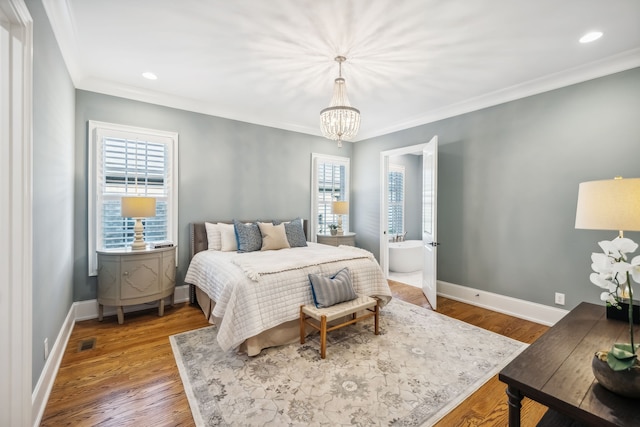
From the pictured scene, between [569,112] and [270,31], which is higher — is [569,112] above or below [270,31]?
below

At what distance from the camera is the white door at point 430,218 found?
3742mm

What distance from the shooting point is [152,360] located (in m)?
2.48

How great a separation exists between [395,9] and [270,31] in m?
1.00

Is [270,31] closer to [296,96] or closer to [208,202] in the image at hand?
[296,96]

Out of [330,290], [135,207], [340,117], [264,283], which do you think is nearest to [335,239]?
[330,290]

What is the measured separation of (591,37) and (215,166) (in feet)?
14.1

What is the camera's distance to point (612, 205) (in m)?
1.60

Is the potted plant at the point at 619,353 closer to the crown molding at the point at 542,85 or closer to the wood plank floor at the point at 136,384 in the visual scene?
the wood plank floor at the point at 136,384

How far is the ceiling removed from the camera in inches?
83.7

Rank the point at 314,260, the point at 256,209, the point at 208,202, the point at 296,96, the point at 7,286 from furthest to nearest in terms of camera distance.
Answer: the point at 256,209 < the point at 208,202 < the point at 296,96 < the point at 314,260 < the point at 7,286

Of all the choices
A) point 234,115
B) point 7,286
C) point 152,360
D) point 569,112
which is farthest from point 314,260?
point 569,112

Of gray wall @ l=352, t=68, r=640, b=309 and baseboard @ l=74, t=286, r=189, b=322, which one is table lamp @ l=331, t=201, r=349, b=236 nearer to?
gray wall @ l=352, t=68, r=640, b=309

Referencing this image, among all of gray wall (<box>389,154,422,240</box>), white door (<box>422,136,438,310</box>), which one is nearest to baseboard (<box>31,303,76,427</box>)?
white door (<box>422,136,438,310</box>)

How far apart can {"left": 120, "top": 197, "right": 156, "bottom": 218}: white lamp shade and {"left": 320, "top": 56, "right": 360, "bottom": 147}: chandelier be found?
221cm
